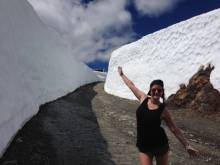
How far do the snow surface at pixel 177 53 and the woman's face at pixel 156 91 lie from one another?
7.61m

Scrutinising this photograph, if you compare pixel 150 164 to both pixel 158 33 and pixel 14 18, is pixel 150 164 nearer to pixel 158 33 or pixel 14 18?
pixel 14 18

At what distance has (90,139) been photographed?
786 cm

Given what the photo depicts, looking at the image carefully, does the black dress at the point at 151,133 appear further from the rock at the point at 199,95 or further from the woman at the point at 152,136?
the rock at the point at 199,95

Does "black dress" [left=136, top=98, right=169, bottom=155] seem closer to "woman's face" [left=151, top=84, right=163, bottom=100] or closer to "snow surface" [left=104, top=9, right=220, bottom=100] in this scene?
"woman's face" [left=151, top=84, right=163, bottom=100]

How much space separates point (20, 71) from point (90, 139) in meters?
2.95

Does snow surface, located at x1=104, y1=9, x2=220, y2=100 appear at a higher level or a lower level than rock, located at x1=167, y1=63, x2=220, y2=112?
higher

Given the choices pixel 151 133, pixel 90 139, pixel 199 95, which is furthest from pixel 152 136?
pixel 199 95

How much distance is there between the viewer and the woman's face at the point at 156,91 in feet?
13.0

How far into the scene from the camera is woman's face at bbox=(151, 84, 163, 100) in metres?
3.97

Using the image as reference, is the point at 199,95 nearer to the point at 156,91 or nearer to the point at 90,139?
the point at 90,139

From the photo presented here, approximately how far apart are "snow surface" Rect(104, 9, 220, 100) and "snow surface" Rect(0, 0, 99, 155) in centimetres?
466

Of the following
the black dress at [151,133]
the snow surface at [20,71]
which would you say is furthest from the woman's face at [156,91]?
the snow surface at [20,71]

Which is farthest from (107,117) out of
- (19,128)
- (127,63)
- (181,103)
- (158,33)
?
(127,63)

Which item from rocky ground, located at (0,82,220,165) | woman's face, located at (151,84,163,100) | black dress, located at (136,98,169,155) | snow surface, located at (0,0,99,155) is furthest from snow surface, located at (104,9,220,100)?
black dress, located at (136,98,169,155)
